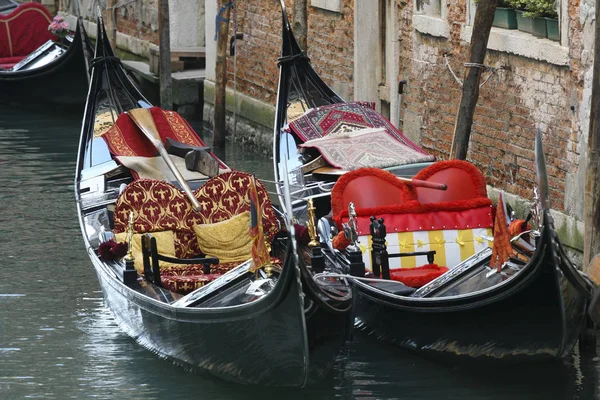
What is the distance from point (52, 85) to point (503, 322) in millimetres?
8859

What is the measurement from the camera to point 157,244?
591 cm

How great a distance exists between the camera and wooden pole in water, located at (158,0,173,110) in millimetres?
11445

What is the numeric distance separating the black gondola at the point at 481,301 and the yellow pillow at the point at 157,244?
0.63 meters

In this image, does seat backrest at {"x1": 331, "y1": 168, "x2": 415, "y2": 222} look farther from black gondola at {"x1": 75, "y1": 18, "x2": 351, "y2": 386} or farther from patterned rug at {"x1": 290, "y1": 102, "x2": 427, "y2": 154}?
patterned rug at {"x1": 290, "y1": 102, "x2": 427, "y2": 154}

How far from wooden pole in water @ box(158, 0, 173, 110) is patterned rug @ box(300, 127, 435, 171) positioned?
4.51m

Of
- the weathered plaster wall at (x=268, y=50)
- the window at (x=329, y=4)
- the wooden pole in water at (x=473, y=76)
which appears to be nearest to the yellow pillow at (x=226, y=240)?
the wooden pole in water at (x=473, y=76)

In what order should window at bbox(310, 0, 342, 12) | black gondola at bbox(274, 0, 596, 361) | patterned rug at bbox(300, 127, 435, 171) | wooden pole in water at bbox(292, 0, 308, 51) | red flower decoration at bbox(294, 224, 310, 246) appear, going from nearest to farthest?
black gondola at bbox(274, 0, 596, 361) → red flower decoration at bbox(294, 224, 310, 246) → patterned rug at bbox(300, 127, 435, 171) → wooden pole in water at bbox(292, 0, 308, 51) → window at bbox(310, 0, 342, 12)

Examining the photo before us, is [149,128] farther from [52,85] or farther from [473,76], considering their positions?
[52,85]

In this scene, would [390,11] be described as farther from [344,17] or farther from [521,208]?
[521,208]

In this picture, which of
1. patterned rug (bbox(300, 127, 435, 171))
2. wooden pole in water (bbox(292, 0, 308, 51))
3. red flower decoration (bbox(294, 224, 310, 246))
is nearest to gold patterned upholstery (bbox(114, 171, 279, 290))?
red flower decoration (bbox(294, 224, 310, 246))

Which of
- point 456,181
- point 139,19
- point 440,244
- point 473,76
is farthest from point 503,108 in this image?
point 139,19

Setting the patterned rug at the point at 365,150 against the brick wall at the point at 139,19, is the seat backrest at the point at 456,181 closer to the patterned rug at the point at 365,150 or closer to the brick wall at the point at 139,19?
the patterned rug at the point at 365,150

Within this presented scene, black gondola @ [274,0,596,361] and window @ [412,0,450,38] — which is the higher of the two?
window @ [412,0,450,38]

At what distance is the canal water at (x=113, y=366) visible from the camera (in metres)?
5.12
